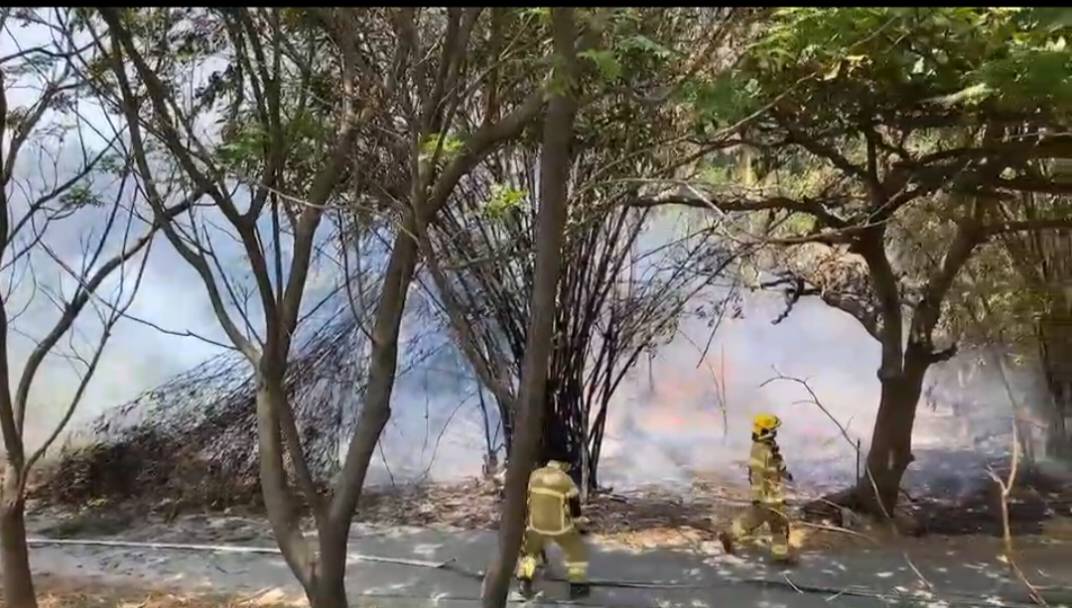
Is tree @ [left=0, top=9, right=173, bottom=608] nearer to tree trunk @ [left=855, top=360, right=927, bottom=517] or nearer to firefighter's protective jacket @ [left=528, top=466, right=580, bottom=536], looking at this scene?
firefighter's protective jacket @ [left=528, top=466, right=580, bottom=536]

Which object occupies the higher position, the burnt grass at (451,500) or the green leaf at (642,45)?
the green leaf at (642,45)

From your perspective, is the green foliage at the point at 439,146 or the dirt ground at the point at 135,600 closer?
the green foliage at the point at 439,146

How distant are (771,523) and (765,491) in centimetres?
12

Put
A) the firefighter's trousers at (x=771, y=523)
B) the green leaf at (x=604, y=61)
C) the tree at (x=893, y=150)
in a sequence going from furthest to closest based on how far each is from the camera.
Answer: the firefighter's trousers at (x=771, y=523) < the tree at (x=893, y=150) < the green leaf at (x=604, y=61)

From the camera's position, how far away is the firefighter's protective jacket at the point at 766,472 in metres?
3.75

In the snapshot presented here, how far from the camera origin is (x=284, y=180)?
2512mm

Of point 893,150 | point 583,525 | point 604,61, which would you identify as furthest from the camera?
point 583,525

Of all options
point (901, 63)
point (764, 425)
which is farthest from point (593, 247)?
point (901, 63)

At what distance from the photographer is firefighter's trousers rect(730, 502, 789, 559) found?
3655mm

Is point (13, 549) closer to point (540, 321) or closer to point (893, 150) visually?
point (540, 321)

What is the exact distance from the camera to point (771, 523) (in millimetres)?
3740

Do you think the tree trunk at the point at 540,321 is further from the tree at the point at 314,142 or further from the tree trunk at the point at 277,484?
the tree trunk at the point at 277,484

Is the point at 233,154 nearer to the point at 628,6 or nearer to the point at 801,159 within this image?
the point at 628,6

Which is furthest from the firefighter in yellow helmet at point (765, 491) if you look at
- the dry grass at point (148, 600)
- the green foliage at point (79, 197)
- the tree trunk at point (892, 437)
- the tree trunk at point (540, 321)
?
the green foliage at point (79, 197)
